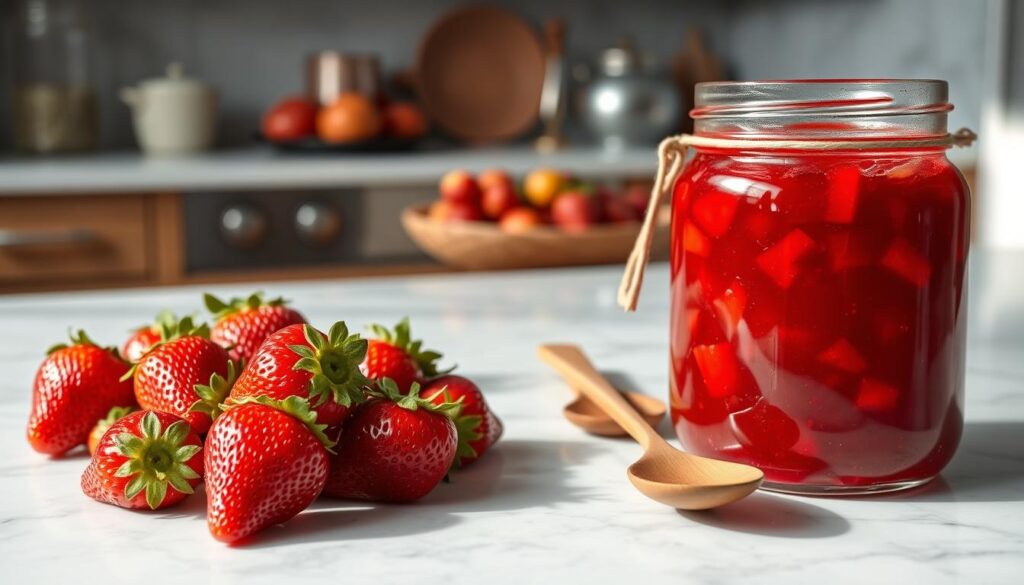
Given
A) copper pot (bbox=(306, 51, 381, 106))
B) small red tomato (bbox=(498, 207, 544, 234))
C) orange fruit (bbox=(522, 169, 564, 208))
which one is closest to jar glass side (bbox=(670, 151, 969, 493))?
small red tomato (bbox=(498, 207, 544, 234))

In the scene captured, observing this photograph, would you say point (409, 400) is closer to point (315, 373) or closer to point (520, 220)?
point (315, 373)

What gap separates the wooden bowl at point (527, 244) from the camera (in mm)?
1637

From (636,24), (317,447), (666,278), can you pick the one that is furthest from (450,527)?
(636,24)

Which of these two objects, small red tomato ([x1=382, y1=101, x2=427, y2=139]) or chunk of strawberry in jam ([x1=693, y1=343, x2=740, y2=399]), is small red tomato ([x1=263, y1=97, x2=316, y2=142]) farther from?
chunk of strawberry in jam ([x1=693, y1=343, x2=740, y2=399])

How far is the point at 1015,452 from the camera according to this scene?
2.30 feet

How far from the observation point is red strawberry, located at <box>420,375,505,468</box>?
0.65m

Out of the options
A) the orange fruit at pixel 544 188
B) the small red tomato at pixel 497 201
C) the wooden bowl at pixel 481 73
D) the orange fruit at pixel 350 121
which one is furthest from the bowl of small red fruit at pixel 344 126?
the small red tomato at pixel 497 201

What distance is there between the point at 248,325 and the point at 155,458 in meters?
0.14

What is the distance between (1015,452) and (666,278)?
657 millimetres

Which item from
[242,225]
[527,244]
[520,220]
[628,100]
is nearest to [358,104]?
[242,225]

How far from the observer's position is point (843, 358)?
59cm

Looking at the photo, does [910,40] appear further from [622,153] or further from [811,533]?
[811,533]

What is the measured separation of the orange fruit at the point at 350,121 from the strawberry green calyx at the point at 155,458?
87.3 inches

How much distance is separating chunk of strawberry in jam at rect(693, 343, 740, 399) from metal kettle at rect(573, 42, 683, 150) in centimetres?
242
